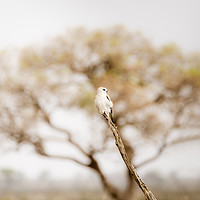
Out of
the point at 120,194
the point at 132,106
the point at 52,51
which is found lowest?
the point at 120,194

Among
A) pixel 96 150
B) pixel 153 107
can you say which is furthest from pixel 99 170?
pixel 153 107

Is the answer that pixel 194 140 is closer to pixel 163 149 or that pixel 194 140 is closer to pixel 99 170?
pixel 163 149

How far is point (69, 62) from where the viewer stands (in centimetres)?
578

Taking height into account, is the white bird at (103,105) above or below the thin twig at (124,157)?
above

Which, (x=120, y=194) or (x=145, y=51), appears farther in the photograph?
(x=145, y=51)

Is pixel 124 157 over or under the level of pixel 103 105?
under

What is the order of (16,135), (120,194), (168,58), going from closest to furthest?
1. (16,135)
2. (120,194)
3. (168,58)

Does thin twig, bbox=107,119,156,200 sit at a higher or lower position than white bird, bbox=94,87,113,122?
lower

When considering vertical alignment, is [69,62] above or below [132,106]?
above

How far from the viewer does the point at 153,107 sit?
5.70m

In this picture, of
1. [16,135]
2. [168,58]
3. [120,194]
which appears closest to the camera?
[16,135]

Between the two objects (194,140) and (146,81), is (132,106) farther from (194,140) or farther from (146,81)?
(194,140)

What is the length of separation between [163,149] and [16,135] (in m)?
4.19

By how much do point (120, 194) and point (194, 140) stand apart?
276cm
